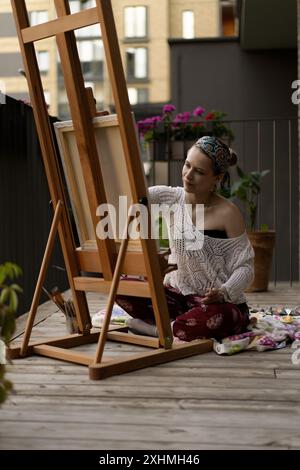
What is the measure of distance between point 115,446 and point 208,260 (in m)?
1.40

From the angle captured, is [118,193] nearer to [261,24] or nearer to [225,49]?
[261,24]

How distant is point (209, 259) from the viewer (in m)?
2.96

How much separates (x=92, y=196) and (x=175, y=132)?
10.6 ft

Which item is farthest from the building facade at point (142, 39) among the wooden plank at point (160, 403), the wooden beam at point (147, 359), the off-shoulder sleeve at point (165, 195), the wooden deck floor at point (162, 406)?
the wooden plank at point (160, 403)

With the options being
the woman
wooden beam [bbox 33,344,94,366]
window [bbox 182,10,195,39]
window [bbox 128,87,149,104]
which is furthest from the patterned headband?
window [bbox 128,87,149,104]

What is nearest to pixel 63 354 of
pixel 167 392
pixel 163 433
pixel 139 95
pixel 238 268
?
pixel 167 392

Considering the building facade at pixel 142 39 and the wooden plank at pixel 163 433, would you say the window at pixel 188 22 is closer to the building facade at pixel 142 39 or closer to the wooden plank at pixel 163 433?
the building facade at pixel 142 39

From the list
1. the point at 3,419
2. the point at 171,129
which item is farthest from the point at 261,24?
the point at 3,419

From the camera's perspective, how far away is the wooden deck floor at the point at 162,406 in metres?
1.71

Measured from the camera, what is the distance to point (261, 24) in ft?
22.4

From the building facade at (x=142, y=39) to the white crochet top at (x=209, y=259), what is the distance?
5.42 metres

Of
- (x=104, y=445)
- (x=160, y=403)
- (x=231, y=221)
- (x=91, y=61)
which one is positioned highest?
(x=91, y=61)

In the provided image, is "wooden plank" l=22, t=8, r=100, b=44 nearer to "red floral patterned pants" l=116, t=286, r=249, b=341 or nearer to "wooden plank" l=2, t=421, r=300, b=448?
"red floral patterned pants" l=116, t=286, r=249, b=341

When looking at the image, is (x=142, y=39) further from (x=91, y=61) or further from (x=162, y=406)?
(x=162, y=406)
